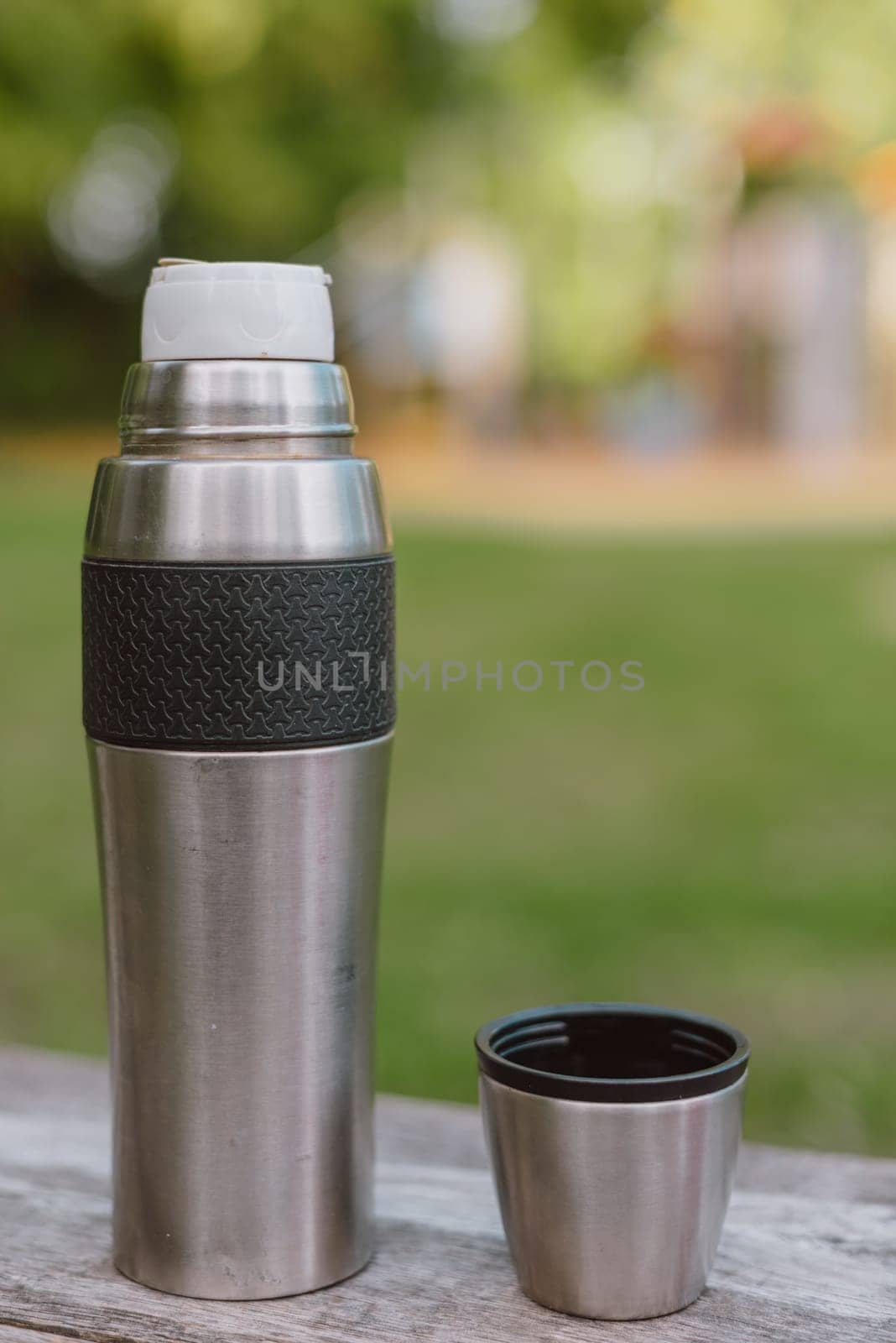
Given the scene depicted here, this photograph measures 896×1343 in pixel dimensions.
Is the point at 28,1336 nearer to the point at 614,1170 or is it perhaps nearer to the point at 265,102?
the point at 614,1170

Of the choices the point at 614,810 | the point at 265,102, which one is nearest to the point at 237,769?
the point at 614,810

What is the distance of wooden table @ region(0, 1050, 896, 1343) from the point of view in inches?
39.0

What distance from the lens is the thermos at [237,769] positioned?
3.19ft

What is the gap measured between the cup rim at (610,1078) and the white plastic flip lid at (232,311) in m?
0.44

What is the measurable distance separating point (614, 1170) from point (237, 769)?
32 centimetres

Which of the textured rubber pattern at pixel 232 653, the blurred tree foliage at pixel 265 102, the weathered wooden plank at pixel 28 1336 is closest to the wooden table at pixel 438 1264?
the weathered wooden plank at pixel 28 1336

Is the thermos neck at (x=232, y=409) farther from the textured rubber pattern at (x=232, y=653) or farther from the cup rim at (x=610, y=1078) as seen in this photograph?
the cup rim at (x=610, y=1078)

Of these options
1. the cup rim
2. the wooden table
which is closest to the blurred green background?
the wooden table

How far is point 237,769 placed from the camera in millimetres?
979

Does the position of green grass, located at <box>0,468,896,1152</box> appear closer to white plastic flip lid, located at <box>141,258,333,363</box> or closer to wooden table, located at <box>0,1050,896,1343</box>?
wooden table, located at <box>0,1050,896,1343</box>

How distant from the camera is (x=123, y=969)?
104 centimetres

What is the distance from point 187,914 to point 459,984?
1.83 metres

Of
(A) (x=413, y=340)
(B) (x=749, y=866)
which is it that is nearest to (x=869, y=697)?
(B) (x=749, y=866)

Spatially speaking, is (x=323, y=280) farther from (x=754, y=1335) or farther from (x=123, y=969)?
(x=754, y=1335)
